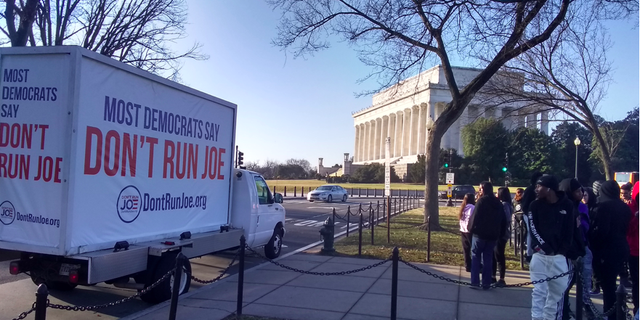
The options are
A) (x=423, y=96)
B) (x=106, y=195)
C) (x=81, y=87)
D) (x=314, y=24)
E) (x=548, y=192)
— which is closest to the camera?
(x=548, y=192)

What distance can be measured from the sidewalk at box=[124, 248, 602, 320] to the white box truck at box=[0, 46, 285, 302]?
738 mm

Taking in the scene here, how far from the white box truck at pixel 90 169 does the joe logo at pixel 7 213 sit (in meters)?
0.01

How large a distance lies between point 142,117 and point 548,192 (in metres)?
5.63

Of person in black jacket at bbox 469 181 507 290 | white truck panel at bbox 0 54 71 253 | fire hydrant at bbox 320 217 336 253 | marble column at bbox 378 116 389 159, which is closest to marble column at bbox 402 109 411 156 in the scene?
marble column at bbox 378 116 389 159

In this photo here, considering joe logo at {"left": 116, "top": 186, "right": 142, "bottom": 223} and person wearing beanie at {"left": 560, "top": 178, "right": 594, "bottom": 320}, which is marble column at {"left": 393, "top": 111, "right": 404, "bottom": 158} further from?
joe logo at {"left": 116, "top": 186, "right": 142, "bottom": 223}

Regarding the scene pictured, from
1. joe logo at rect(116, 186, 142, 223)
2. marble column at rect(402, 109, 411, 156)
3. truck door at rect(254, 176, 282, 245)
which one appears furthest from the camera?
marble column at rect(402, 109, 411, 156)

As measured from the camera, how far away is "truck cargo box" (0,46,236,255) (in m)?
6.26

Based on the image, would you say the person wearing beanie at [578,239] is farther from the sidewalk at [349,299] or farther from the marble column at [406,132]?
the marble column at [406,132]

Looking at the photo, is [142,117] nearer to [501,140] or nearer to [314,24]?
[314,24]

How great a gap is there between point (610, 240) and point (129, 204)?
656 centimetres

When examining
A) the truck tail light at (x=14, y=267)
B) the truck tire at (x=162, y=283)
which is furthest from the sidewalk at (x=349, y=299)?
the truck tail light at (x=14, y=267)

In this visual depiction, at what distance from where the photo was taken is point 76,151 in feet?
20.5

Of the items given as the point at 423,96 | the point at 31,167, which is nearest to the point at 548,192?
the point at 31,167

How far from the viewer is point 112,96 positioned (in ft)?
22.6
